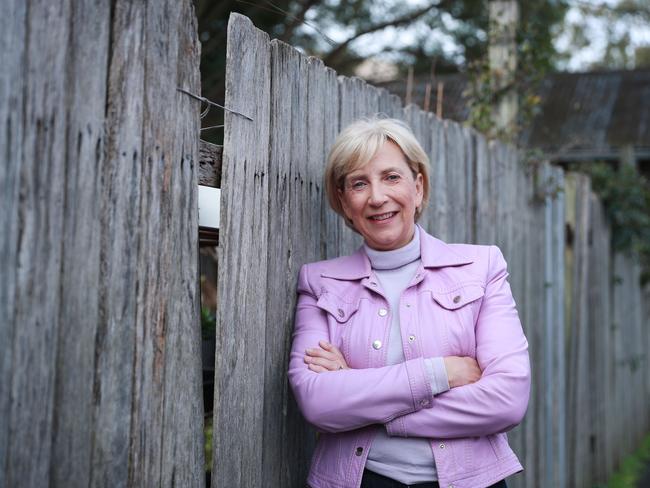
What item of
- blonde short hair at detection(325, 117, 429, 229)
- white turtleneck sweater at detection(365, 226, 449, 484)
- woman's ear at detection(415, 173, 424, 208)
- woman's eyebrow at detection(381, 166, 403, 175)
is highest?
blonde short hair at detection(325, 117, 429, 229)

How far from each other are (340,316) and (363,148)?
0.58 metres

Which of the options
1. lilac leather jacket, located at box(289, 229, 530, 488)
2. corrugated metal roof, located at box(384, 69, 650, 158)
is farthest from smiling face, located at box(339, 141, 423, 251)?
corrugated metal roof, located at box(384, 69, 650, 158)

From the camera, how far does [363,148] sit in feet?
9.01

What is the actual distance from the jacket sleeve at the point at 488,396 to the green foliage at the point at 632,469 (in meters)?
5.02

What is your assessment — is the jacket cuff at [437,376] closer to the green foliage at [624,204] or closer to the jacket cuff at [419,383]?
the jacket cuff at [419,383]

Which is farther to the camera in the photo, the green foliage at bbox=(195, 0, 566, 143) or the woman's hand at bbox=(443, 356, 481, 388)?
the green foliage at bbox=(195, 0, 566, 143)

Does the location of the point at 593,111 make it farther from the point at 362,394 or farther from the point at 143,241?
the point at 143,241

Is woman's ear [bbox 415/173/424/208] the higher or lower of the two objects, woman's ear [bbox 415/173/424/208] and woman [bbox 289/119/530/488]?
the higher

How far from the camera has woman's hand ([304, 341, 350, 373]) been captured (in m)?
2.53

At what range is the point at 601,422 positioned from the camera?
7.07m

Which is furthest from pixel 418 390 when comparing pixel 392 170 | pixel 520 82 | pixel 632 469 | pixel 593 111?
pixel 593 111

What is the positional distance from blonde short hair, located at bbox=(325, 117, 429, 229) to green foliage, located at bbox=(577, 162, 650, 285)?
16.7ft

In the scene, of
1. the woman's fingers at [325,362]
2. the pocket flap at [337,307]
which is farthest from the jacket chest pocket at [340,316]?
the woman's fingers at [325,362]

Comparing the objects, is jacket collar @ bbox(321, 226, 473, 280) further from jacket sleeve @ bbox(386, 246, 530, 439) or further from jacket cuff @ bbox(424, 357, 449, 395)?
jacket cuff @ bbox(424, 357, 449, 395)
